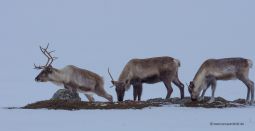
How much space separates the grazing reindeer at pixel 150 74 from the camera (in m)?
23.2

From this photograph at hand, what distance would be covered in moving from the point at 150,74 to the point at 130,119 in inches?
275

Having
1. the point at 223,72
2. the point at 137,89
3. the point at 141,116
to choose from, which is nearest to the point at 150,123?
the point at 141,116

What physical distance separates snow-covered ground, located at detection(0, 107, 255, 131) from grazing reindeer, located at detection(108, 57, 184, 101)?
4.11 meters

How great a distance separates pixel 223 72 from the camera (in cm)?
2055

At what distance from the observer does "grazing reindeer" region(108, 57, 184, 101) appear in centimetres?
2319

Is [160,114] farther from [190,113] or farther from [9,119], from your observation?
[9,119]

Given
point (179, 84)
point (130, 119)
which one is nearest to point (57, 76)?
point (179, 84)

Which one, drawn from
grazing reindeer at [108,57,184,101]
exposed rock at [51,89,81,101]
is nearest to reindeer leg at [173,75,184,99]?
grazing reindeer at [108,57,184,101]

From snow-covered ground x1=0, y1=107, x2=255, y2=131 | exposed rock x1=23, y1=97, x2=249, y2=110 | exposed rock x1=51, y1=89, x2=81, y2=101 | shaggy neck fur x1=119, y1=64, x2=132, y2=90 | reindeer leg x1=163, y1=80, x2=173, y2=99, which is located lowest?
snow-covered ground x1=0, y1=107, x2=255, y2=131

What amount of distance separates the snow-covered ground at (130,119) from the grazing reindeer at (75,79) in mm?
4697

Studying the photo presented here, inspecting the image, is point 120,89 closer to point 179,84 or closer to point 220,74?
point 179,84

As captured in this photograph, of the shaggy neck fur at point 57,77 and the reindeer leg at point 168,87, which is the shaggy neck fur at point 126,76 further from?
the shaggy neck fur at point 57,77

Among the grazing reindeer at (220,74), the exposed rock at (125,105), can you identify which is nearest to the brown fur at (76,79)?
the exposed rock at (125,105)

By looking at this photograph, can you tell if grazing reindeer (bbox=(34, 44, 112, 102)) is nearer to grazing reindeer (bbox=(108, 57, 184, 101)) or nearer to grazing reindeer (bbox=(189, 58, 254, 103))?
grazing reindeer (bbox=(108, 57, 184, 101))
